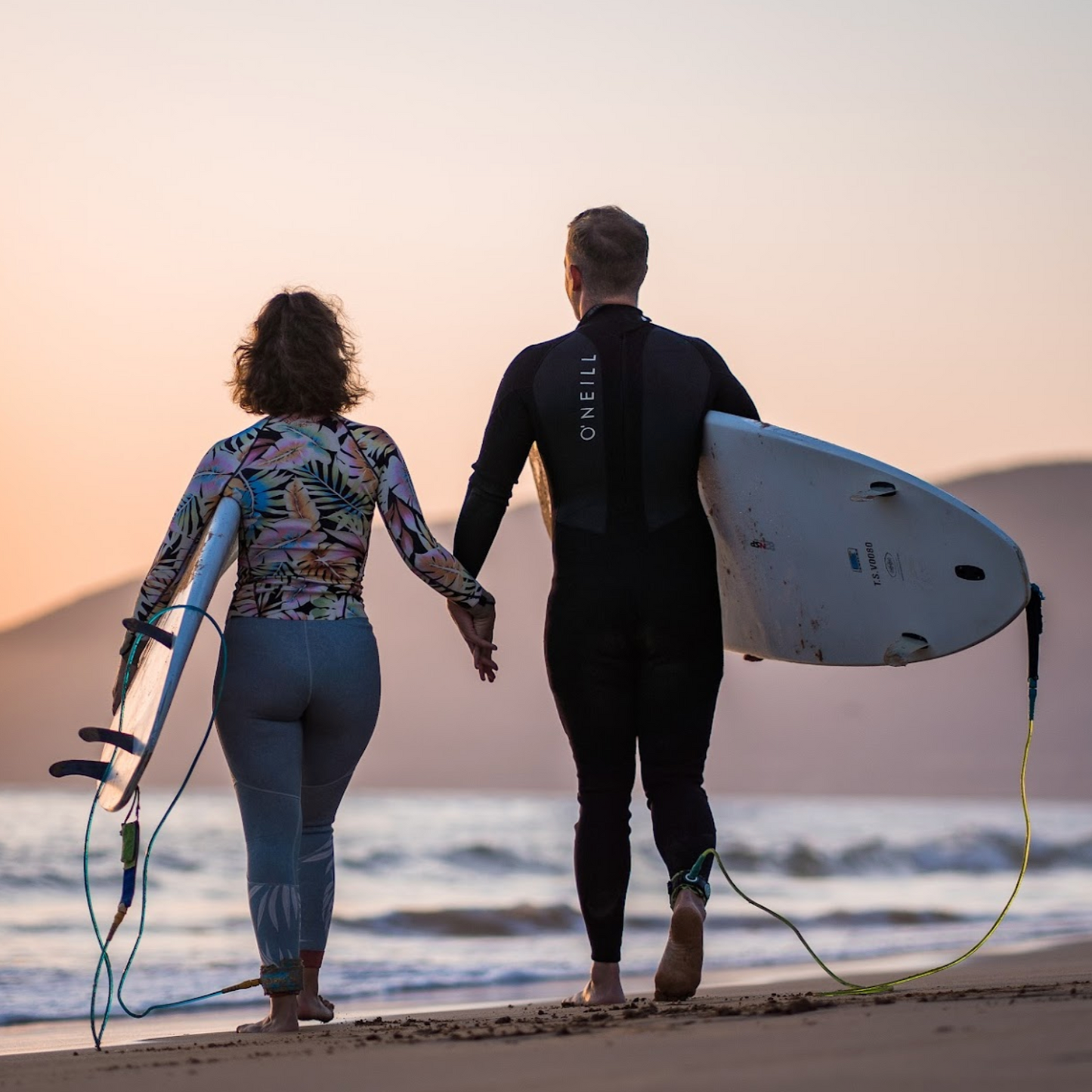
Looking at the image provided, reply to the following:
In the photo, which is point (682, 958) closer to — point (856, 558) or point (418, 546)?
point (418, 546)

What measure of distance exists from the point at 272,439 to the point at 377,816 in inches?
734

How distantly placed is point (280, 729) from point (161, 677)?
27 centimetres

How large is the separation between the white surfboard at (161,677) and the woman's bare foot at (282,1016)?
0.52 m

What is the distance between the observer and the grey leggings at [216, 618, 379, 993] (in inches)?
127

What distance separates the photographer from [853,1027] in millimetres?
2482

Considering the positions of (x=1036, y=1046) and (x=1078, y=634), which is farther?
(x=1078, y=634)

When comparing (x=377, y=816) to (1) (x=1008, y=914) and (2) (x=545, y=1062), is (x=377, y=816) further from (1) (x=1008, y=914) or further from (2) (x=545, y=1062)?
(2) (x=545, y=1062)

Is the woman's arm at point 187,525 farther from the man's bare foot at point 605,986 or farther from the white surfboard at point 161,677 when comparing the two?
the man's bare foot at point 605,986

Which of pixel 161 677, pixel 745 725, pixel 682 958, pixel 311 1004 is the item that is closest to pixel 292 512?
pixel 161 677

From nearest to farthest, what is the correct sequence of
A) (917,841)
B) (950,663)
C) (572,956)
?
(572,956) → (917,841) → (950,663)

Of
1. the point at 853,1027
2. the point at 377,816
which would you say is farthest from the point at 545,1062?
the point at 377,816

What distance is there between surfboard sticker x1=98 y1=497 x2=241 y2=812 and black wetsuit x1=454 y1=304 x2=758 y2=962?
0.78 metres

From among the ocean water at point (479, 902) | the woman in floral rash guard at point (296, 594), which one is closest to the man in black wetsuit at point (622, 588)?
the woman in floral rash guard at point (296, 594)

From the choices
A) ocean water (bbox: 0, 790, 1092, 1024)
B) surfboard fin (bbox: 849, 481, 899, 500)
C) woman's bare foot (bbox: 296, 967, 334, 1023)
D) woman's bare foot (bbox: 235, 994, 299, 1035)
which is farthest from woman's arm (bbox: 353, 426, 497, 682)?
ocean water (bbox: 0, 790, 1092, 1024)
